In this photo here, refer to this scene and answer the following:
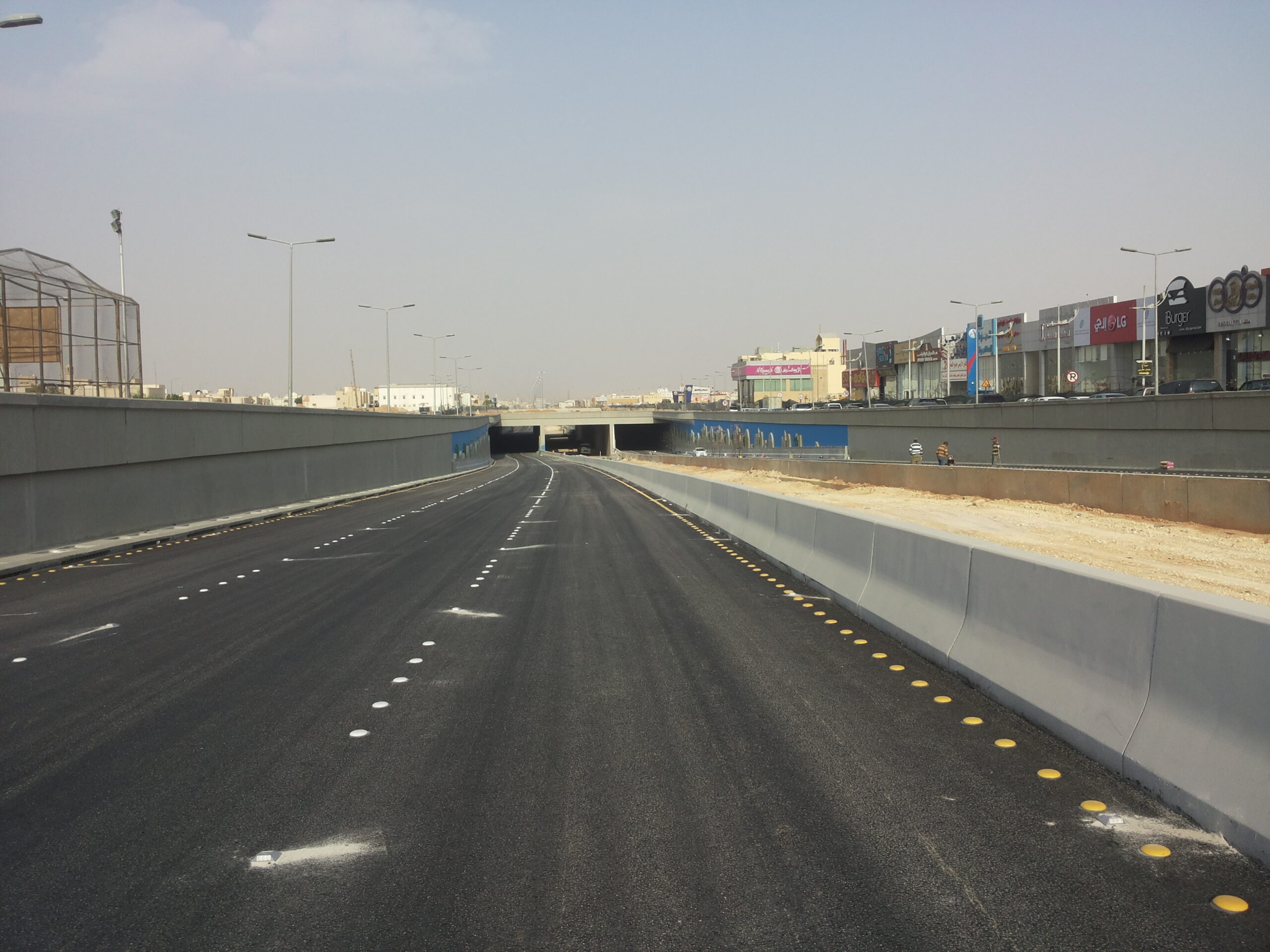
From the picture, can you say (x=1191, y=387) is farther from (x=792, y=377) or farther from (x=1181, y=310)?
(x=792, y=377)

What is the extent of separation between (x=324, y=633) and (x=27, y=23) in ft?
37.1

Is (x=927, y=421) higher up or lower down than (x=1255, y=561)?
higher up

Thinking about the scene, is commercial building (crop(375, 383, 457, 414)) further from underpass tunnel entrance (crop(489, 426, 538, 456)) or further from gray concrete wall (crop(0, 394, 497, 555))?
gray concrete wall (crop(0, 394, 497, 555))

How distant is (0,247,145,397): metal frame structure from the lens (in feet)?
64.8

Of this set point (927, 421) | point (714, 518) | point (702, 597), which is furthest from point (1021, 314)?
point (702, 597)

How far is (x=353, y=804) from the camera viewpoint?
5371mm

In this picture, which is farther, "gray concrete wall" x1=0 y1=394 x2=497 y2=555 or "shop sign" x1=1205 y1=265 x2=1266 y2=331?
"shop sign" x1=1205 y1=265 x2=1266 y2=331

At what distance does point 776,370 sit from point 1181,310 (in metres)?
103

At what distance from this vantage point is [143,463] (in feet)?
72.9

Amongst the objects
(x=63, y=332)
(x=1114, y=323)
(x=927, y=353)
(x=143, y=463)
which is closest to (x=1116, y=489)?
(x=143, y=463)


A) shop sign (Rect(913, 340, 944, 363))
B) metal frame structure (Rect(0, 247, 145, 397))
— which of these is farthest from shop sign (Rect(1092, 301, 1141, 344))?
metal frame structure (Rect(0, 247, 145, 397))

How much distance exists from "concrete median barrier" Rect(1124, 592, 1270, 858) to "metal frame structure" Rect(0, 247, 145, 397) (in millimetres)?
21462

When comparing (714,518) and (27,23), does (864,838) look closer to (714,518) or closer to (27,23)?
(27,23)

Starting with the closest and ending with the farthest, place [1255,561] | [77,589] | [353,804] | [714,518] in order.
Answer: [353,804] → [77,589] → [1255,561] → [714,518]
